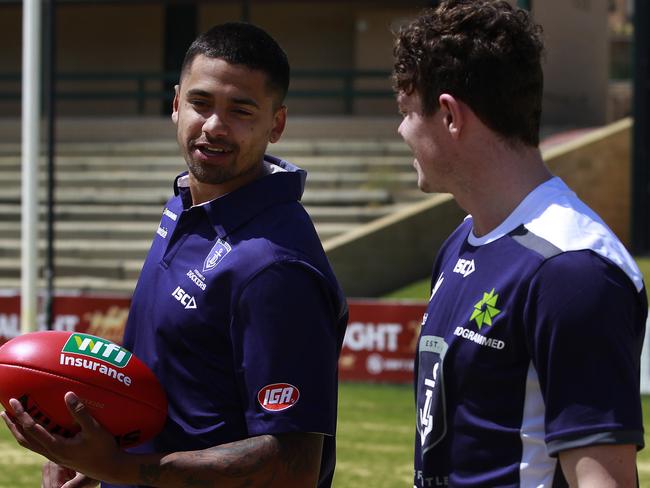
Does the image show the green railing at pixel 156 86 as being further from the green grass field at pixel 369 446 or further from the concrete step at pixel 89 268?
the green grass field at pixel 369 446

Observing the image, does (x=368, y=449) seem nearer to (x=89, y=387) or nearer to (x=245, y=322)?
(x=89, y=387)

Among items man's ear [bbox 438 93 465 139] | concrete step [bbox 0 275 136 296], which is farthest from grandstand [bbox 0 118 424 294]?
man's ear [bbox 438 93 465 139]

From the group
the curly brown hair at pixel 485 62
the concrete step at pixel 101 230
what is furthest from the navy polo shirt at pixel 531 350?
the concrete step at pixel 101 230

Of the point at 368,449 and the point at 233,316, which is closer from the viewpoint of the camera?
the point at 233,316

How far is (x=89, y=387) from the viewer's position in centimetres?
317

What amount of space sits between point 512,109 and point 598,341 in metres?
0.53

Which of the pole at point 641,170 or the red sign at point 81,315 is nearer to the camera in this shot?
the red sign at point 81,315

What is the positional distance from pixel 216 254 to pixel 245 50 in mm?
558

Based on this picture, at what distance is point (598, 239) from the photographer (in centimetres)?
236

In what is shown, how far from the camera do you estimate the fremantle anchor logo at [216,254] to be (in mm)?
3088

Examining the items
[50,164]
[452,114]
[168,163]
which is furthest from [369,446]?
[168,163]

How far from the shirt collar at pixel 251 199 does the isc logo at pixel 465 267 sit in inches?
27.3

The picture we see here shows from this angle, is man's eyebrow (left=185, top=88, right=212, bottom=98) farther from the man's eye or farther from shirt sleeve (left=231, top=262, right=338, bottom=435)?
shirt sleeve (left=231, top=262, right=338, bottom=435)

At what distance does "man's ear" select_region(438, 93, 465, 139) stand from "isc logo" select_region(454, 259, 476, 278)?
0.28 metres
